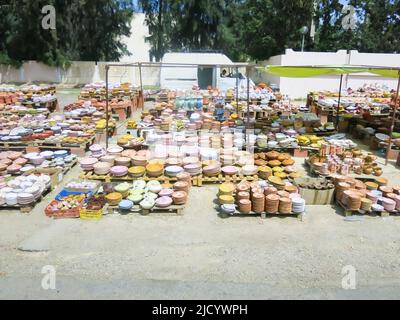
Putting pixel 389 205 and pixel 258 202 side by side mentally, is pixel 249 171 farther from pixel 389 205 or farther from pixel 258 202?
pixel 389 205

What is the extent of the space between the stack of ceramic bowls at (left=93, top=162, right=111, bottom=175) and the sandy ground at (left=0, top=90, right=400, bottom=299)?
144cm

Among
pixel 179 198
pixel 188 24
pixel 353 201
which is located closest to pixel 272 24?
pixel 188 24

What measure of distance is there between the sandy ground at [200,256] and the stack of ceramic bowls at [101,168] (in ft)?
4.72

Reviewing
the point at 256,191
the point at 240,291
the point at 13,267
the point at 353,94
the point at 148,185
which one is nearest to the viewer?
the point at 240,291

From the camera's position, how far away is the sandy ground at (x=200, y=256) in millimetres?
4520

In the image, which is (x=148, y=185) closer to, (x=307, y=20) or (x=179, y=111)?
(x=179, y=111)

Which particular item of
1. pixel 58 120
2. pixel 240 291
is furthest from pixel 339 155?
pixel 58 120

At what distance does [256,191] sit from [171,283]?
8.72ft

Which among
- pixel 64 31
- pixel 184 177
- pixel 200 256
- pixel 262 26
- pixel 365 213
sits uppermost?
pixel 262 26

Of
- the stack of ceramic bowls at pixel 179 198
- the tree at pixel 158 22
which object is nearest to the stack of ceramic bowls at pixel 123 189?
the stack of ceramic bowls at pixel 179 198

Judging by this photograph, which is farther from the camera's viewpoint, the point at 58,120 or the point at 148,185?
the point at 58,120

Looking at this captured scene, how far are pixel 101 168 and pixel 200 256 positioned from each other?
3.59 m

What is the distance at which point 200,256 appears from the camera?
Answer: 5.26 metres

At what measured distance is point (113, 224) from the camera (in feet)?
20.2
